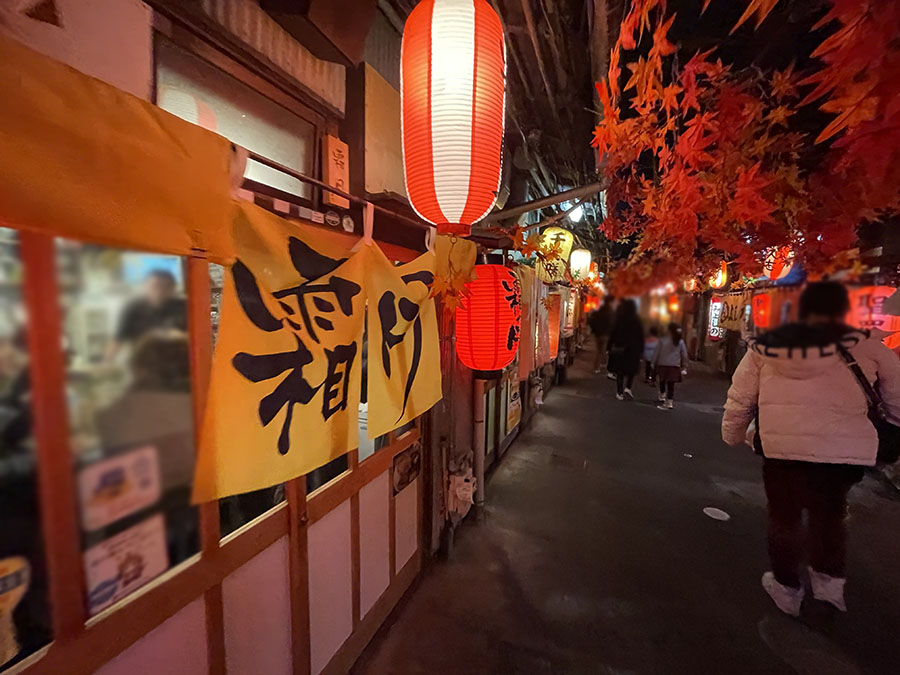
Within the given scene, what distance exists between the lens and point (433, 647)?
4301mm

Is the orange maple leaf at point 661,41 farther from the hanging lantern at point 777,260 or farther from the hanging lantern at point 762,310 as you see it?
the hanging lantern at point 762,310

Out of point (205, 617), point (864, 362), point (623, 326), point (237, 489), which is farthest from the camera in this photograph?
point (864, 362)

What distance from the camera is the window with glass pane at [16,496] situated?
5.52 feet

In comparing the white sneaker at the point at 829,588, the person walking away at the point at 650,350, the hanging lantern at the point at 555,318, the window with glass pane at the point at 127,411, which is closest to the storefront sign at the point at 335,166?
the window with glass pane at the point at 127,411

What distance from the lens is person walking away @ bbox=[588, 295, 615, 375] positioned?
146cm

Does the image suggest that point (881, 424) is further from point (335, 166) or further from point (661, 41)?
point (335, 166)

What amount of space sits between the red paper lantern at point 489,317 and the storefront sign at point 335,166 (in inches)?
69.2

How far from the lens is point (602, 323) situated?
147 centimetres

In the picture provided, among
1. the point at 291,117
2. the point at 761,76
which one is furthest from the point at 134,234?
the point at 761,76

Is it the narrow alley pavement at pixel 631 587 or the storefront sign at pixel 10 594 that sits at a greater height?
the storefront sign at pixel 10 594

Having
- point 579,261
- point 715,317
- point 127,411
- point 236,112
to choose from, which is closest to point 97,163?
point 127,411

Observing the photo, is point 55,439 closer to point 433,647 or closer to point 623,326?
point 623,326

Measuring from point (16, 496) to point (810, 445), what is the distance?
5.60 metres

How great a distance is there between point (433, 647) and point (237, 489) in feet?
11.2
